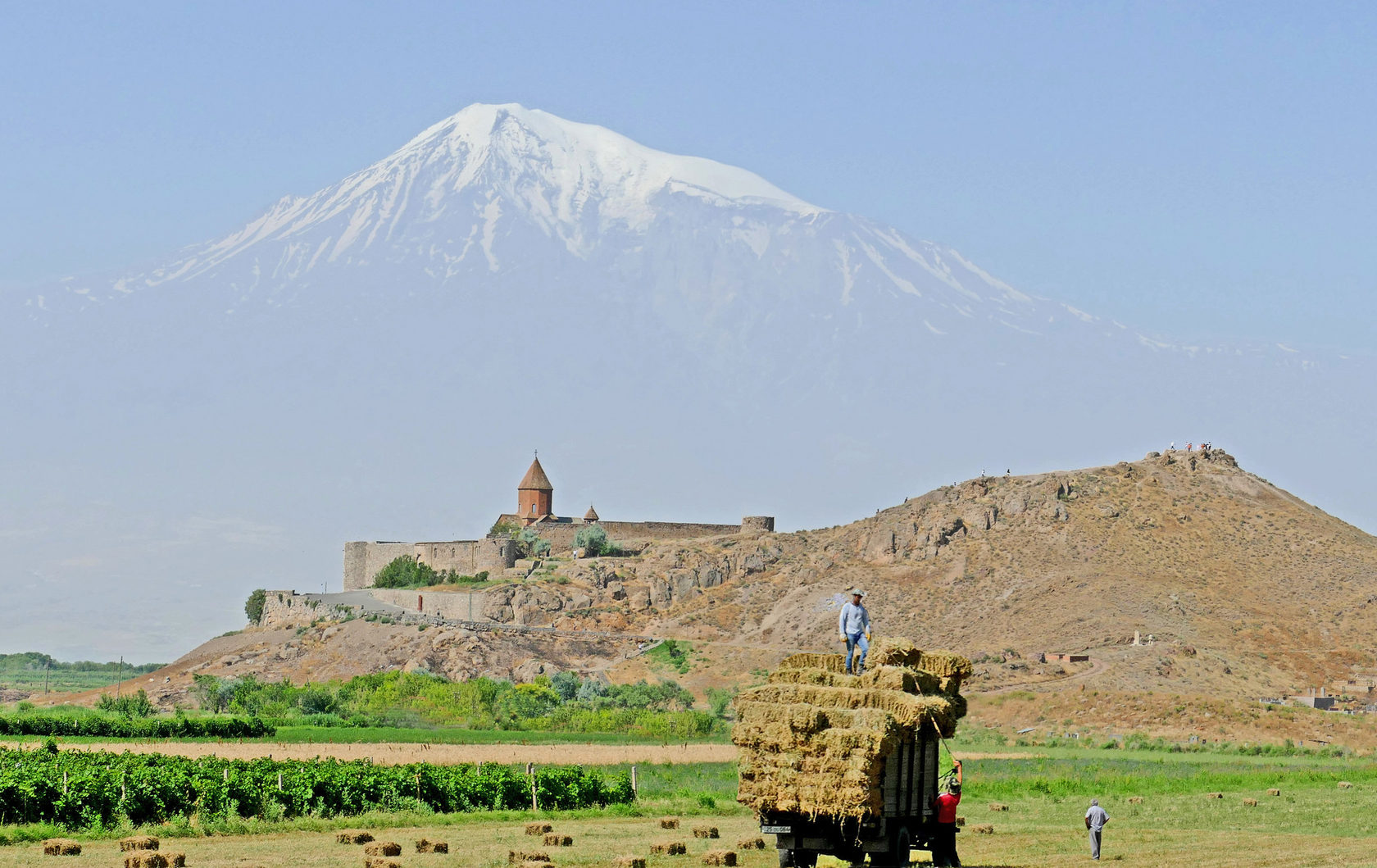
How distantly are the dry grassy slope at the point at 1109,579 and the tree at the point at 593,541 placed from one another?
6.29 m

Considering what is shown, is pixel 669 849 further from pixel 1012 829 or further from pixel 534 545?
pixel 534 545

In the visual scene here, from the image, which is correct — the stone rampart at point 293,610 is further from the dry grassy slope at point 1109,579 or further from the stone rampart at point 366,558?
the dry grassy slope at point 1109,579

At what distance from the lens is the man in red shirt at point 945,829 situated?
23125mm

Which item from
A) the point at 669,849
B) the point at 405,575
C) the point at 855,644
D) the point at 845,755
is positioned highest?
the point at 405,575

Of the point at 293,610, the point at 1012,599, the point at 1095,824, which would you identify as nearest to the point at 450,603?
the point at 293,610

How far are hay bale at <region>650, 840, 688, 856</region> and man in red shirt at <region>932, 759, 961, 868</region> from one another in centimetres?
567

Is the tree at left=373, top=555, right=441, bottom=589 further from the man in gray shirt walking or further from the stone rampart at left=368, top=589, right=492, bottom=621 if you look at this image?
the man in gray shirt walking

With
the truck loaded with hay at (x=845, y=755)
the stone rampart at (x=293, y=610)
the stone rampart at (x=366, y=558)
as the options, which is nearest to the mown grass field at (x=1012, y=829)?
the truck loaded with hay at (x=845, y=755)

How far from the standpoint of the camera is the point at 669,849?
2752cm

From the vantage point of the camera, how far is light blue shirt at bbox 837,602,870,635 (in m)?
22.9

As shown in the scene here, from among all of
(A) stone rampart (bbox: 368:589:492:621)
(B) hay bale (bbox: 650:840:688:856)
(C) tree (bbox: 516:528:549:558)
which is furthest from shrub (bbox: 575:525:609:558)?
(B) hay bale (bbox: 650:840:688:856)

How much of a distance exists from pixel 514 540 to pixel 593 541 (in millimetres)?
6727

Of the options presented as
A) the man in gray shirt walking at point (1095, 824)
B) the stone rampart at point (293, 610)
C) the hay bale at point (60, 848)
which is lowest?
the hay bale at point (60, 848)

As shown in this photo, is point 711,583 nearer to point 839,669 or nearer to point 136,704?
point 136,704
